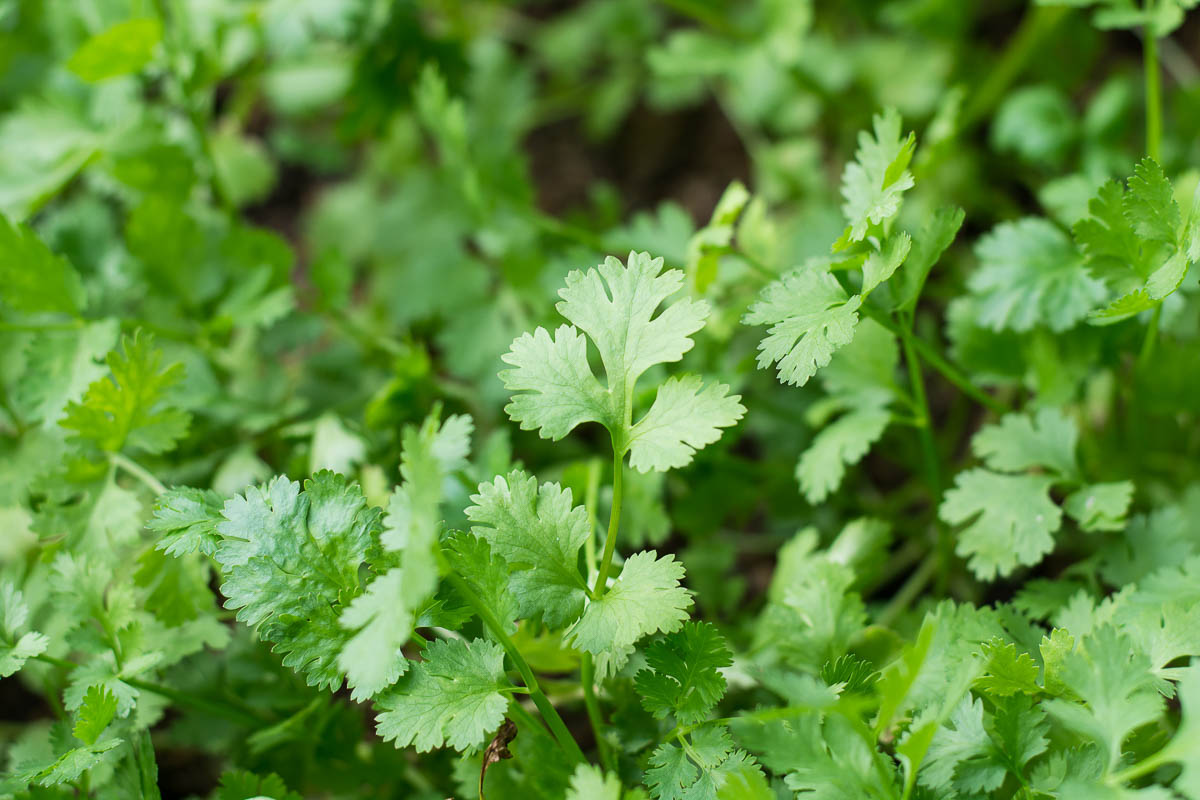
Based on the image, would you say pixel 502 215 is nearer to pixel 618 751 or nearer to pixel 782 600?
pixel 782 600

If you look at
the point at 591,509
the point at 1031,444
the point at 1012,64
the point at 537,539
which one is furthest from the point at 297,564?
the point at 1012,64

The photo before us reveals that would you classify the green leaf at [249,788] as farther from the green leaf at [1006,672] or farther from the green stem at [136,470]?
the green leaf at [1006,672]

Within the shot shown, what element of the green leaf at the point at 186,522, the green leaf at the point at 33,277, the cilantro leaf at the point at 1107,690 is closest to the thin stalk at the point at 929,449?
the cilantro leaf at the point at 1107,690

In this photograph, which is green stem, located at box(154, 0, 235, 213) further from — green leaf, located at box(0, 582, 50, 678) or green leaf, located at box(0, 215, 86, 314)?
green leaf, located at box(0, 582, 50, 678)

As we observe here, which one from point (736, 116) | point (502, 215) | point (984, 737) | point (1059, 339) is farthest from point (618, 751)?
point (736, 116)

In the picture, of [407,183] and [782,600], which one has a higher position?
[407,183]
